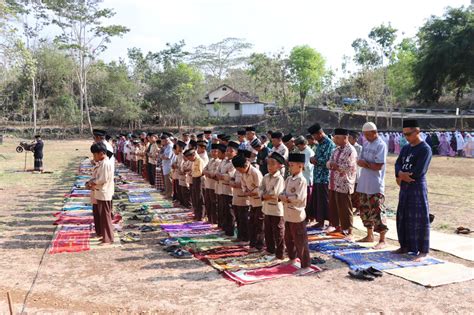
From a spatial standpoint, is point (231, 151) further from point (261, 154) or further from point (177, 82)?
point (177, 82)

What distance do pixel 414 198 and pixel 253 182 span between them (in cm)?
227

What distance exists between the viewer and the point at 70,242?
23.2 feet

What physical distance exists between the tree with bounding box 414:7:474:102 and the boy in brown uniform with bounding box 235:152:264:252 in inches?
1045

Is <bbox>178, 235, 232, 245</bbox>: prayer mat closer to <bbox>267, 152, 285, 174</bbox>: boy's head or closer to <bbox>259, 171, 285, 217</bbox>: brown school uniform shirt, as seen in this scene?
<bbox>259, 171, 285, 217</bbox>: brown school uniform shirt

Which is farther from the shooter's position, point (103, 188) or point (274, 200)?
point (103, 188)

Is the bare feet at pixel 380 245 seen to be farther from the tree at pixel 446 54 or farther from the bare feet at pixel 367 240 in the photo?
the tree at pixel 446 54

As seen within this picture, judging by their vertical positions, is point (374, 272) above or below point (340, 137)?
below

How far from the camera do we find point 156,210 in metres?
9.69

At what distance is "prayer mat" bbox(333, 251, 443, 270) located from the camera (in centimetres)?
559

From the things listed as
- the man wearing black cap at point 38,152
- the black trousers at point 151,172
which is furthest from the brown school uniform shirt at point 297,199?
the man wearing black cap at point 38,152

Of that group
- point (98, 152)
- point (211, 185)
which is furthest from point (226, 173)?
point (98, 152)

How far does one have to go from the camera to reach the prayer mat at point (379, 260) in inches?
220

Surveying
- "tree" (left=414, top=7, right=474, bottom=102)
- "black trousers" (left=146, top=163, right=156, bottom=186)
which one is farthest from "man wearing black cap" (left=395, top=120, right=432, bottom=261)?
"tree" (left=414, top=7, right=474, bottom=102)

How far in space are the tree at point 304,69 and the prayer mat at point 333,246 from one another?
36659 millimetres
